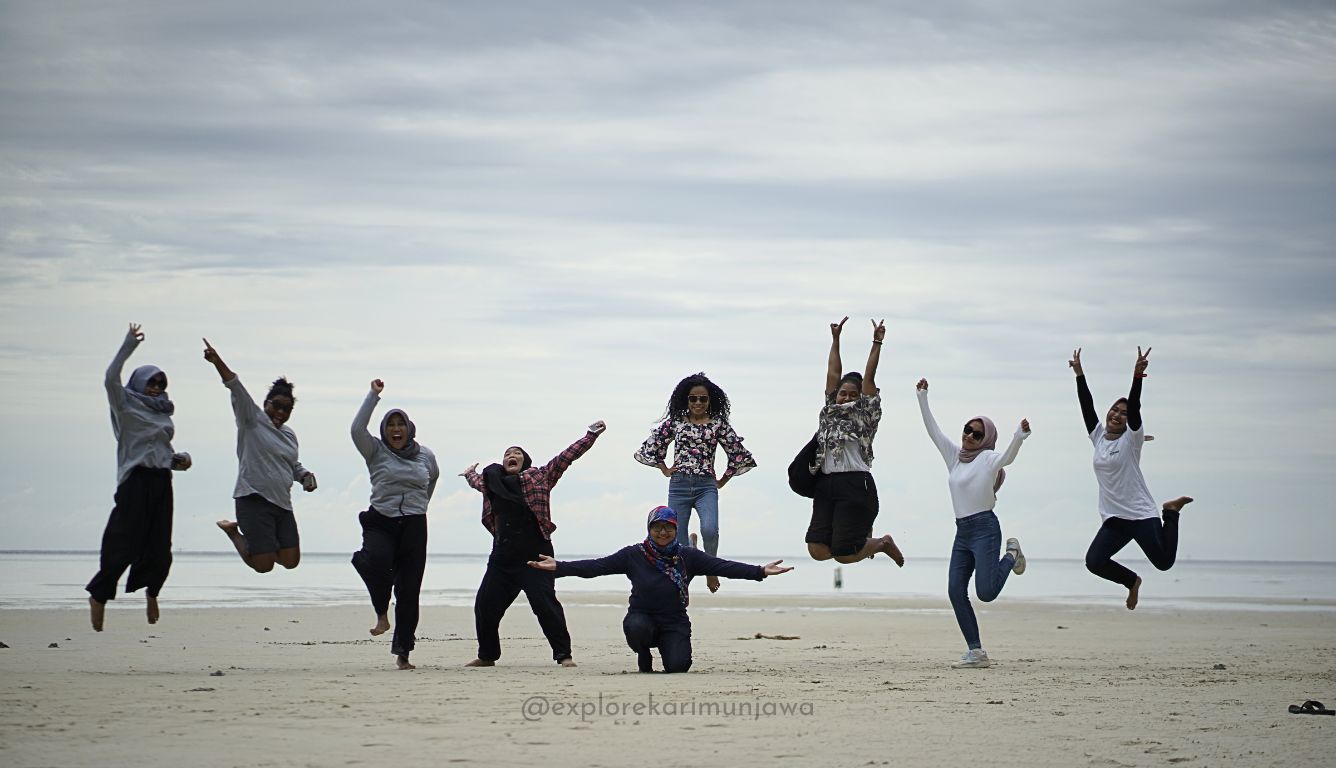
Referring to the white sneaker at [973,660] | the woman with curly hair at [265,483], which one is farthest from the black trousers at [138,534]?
the white sneaker at [973,660]

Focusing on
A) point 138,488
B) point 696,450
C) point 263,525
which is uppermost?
point 696,450

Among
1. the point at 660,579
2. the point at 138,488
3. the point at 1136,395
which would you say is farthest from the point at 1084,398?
the point at 138,488

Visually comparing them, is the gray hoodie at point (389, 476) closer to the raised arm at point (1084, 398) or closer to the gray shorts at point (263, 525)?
the gray shorts at point (263, 525)

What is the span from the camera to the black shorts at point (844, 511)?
12.8 meters

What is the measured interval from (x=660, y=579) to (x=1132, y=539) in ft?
16.7

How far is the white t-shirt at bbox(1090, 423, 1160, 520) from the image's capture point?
1301 cm

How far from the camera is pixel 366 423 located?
11.9 m

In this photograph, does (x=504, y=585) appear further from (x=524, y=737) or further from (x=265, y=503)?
(x=524, y=737)

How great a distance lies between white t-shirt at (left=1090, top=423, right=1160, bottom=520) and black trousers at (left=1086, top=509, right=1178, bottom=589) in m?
0.09

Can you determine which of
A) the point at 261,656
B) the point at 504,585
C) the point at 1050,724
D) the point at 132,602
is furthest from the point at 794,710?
the point at 132,602

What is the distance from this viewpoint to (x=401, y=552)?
12086mm

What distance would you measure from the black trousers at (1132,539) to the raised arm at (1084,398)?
1.03m

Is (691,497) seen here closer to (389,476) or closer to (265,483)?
(389,476)

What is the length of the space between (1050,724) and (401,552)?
620 cm
